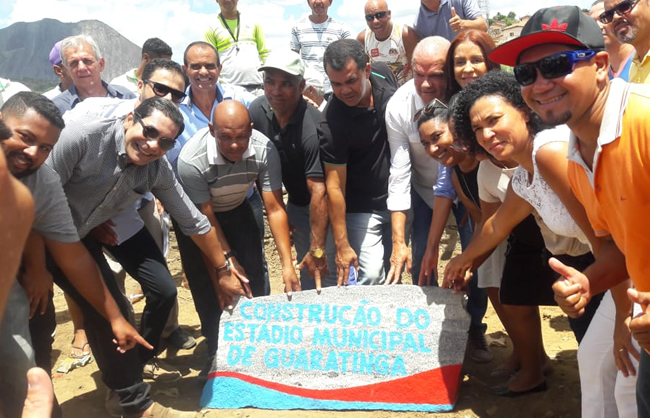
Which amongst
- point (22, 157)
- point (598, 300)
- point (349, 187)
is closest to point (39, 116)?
point (22, 157)

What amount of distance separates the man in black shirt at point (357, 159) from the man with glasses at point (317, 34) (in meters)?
1.92

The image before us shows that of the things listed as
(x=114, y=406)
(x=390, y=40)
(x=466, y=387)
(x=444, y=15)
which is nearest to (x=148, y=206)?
(x=114, y=406)

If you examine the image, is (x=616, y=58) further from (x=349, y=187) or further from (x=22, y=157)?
(x=22, y=157)

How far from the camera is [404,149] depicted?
13.1 ft

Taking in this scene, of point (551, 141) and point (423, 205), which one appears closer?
point (551, 141)

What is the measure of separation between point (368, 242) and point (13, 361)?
7.90 feet

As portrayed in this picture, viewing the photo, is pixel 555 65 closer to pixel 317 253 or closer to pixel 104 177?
pixel 317 253

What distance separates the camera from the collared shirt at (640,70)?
144 inches

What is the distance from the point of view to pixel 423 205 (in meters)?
4.29

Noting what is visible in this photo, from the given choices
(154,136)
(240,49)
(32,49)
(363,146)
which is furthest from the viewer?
(32,49)

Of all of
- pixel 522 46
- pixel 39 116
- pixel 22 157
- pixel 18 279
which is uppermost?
pixel 522 46

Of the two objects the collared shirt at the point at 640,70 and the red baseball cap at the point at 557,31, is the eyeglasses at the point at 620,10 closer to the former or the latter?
the collared shirt at the point at 640,70

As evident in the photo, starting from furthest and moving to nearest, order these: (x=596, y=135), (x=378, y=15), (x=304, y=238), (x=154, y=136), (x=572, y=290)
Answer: (x=378, y=15) < (x=304, y=238) < (x=154, y=136) < (x=572, y=290) < (x=596, y=135)

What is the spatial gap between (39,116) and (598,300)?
3035 millimetres
